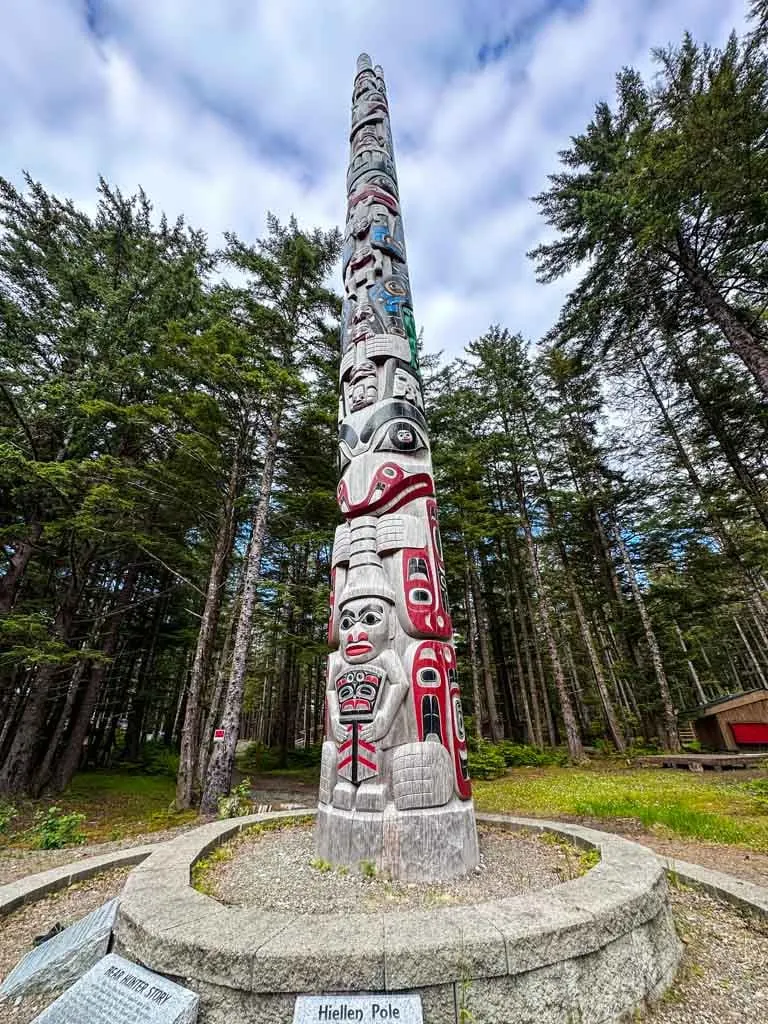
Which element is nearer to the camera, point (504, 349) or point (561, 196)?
point (561, 196)

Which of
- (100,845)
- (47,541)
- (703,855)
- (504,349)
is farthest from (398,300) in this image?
(504,349)

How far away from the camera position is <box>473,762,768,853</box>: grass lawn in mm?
6113

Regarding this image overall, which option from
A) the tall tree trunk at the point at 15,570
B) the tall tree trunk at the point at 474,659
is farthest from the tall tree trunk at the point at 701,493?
the tall tree trunk at the point at 15,570

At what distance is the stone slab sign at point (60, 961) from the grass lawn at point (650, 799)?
663cm

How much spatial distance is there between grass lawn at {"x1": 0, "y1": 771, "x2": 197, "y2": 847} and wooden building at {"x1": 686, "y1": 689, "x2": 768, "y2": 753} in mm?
14758

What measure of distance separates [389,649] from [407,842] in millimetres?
1420

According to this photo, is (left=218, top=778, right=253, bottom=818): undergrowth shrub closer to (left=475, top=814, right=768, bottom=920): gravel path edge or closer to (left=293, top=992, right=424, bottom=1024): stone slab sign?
(left=475, top=814, right=768, bottom=920): gravel path edge

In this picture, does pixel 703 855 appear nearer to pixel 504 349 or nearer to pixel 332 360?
pixel 332 360

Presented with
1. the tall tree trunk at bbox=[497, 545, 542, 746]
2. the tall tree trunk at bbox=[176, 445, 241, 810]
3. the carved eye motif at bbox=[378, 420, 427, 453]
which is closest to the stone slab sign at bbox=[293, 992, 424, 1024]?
the carved eye motif at bbox=[378, 420, 427, 453]

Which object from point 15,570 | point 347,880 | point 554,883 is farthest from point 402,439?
point 15,570

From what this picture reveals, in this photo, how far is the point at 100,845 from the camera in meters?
6.23

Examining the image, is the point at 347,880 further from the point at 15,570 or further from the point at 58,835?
the point at 15,570

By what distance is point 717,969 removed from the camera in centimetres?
269

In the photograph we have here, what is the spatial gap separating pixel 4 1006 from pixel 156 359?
32.8ft
